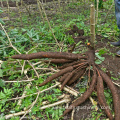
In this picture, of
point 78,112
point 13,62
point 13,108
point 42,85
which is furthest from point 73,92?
point 13,62

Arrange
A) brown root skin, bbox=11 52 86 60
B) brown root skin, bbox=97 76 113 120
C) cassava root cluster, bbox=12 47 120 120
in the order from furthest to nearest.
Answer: brown root skin, bbox=11 52 86 60, cassava root cluster, bbox=12 47 120 120, brown root skin, bbox=97 76 113 120

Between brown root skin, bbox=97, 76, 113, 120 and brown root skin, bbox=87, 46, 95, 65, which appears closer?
brown root skin, bbox=97, 76, 113, 120

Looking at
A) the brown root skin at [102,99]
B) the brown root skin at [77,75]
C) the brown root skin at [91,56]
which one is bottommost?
the brown root skin at [102,99]

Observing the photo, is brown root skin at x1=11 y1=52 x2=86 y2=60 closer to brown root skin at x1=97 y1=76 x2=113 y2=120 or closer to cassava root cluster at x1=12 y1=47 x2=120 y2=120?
cassava root cluster at x1=12 y1=47 x2=120 y2=120

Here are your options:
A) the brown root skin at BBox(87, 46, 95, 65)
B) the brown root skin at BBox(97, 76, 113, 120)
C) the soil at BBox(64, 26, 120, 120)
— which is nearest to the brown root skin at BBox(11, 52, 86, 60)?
the brown root skin at BBox(87, 46, 95, 65)

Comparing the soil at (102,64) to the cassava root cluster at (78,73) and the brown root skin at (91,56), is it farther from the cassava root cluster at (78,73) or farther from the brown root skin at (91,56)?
the brown root skin at (91,56)

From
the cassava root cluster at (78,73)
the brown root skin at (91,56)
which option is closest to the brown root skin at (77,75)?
the cassava root cluster at (78,73)

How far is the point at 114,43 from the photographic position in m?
2.31

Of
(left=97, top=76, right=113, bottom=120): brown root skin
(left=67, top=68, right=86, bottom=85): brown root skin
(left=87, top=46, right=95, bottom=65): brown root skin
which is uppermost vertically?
(left=87, top=46, right=95, bottom=65): brown root skin

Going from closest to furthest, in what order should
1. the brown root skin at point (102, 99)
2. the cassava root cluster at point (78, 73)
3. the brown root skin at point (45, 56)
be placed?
the brown root skin at point (102, 99) < the cassava root cluster at point (78, 73) < the brown root skin at point (45, 56)

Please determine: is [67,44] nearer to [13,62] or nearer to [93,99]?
[13,62]

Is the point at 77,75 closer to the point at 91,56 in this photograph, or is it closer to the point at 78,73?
the point at 78,73

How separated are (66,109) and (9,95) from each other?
705 mm

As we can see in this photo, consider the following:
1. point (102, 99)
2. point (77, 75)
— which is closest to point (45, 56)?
point (77, 75)
